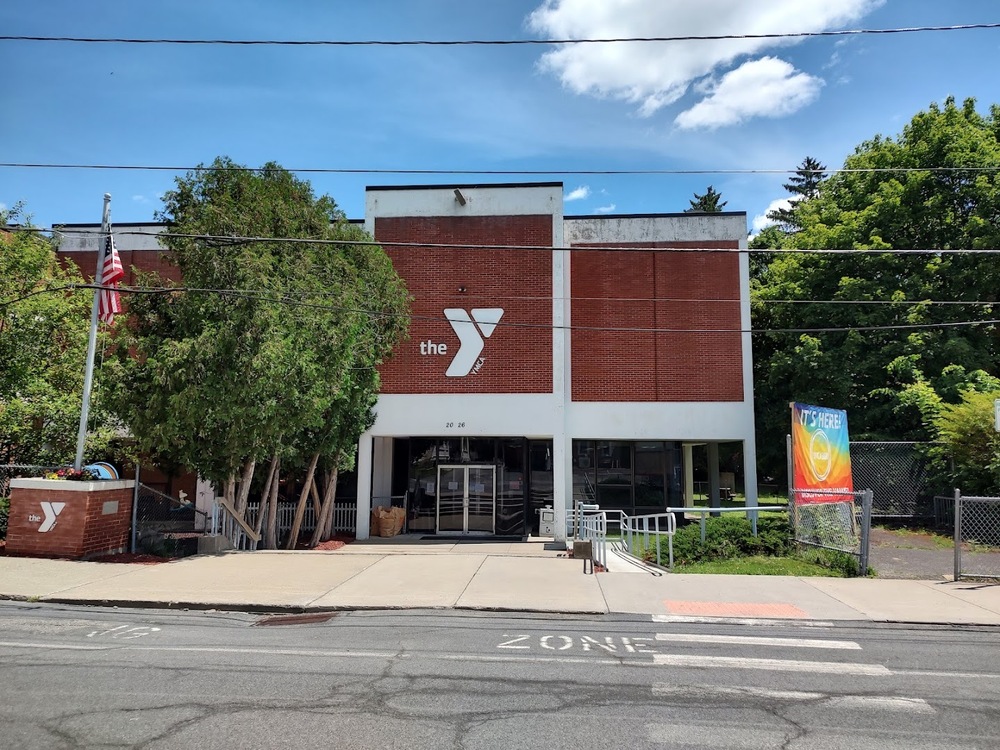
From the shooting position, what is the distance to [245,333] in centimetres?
1304

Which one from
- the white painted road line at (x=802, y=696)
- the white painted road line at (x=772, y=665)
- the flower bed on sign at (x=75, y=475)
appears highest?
the flower bed on sign at (x=75, y=475)

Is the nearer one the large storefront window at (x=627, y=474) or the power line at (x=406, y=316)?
the power line at (x=406, y=316)

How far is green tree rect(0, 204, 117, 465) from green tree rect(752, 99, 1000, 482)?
18.7m

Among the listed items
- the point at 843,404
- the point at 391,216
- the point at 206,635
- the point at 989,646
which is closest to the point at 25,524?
the point at 206,635

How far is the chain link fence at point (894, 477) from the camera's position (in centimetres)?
1756

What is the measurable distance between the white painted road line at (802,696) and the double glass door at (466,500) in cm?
1535

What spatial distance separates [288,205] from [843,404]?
16968mm

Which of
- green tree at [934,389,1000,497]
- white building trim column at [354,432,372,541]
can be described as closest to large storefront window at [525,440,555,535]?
white building trim column at [354,432,372,541]

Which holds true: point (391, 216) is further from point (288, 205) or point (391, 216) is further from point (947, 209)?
point (947, 209)

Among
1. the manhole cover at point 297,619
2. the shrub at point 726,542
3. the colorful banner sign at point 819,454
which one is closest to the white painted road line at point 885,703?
the manhole cover at point 297,619

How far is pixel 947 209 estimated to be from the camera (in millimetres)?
20531

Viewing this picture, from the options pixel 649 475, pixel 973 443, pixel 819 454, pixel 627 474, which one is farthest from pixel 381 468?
pixel 973 443

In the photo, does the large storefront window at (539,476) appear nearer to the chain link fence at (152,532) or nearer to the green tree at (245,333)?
the green tree at (245,333)

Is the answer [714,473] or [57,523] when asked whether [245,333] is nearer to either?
[57,523]
